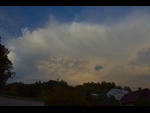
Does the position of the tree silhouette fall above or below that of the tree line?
above

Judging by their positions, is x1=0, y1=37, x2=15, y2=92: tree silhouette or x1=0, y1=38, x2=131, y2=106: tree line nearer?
x1=0, y1=38, x2=131, y2=106: tree line

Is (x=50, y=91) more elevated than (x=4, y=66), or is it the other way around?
(x=4, y=66)

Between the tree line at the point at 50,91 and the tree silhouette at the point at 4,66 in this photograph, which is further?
the tree silhouette at the point at 4,66

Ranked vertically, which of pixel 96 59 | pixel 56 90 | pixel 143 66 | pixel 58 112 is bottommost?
pixel 58 112

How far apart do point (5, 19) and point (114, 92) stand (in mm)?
41488

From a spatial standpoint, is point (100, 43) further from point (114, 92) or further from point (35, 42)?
point (114, 92)

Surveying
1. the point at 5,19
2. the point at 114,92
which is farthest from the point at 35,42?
the point at 114,92

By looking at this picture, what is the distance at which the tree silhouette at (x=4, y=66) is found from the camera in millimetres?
21797

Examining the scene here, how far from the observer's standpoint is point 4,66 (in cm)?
2233

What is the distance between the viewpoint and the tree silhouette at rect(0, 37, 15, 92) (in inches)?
858

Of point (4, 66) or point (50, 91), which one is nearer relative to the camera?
point (50, 91)

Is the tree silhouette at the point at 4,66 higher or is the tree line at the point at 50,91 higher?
the tree silhouette at the point at 4,66
